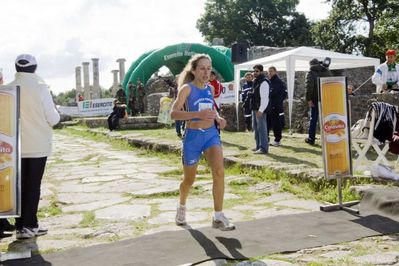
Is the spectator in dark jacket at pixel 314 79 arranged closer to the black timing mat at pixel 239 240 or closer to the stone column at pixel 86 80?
the black timing mat at pixel 239 240

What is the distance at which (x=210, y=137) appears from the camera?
4.16 metres

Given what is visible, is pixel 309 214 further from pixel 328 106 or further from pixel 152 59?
pixel 152 59

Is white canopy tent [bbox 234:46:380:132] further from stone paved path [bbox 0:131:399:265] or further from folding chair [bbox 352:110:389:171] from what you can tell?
folding chair [bbox 352:110:389:171]

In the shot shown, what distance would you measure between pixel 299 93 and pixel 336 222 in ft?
55.1

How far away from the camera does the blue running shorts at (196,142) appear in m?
4.15

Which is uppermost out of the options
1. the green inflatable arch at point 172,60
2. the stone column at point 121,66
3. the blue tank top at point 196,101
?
the stone column at point 121,66

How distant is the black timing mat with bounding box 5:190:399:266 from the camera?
3.48 m

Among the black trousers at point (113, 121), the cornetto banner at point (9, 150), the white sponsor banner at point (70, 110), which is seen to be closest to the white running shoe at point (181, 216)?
the cornetto banner at point (9, 150)

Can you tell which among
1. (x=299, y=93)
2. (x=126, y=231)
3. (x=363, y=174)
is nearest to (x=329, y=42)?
(x=299, y=93)

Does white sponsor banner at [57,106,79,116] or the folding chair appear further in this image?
white sponsor banner at [57,106,79,116]

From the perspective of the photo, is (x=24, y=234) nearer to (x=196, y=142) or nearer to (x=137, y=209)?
(x=137, y=209)

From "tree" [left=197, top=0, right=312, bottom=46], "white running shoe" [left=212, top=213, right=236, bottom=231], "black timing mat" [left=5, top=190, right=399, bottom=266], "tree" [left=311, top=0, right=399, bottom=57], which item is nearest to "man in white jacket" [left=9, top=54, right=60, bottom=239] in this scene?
"black timing mat" [left=5, top=190, right=399, bottom=266]

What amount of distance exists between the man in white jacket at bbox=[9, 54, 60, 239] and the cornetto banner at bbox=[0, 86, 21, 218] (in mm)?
484

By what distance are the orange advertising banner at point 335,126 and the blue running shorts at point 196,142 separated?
1177 mm
